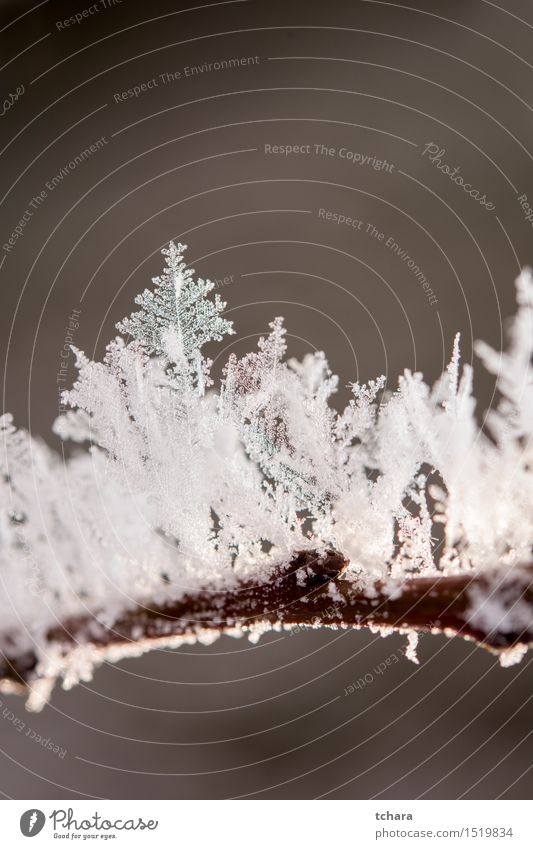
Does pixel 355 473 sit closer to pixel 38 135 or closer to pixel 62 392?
pixel 62 392
